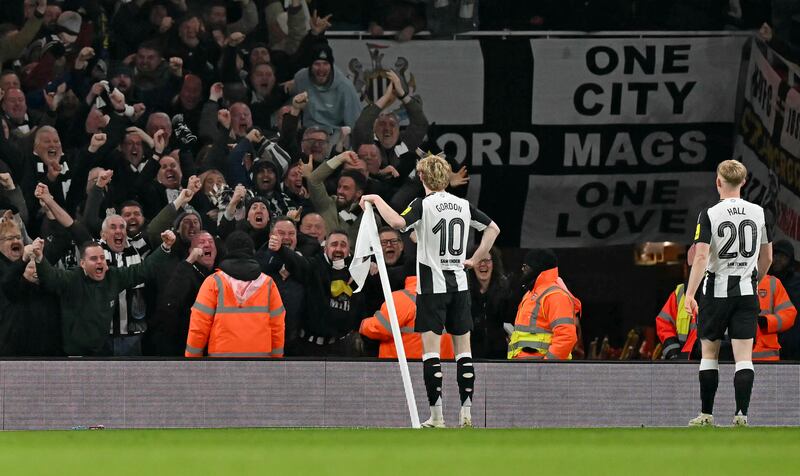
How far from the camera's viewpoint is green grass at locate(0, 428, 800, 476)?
724cm

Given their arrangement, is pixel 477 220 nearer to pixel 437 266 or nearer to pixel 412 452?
pixel 437 266

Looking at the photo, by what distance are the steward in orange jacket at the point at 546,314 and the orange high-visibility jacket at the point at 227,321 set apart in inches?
76.9

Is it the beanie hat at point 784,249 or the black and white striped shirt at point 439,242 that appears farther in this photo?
the beanie hat at point 784,249

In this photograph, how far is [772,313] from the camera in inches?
529

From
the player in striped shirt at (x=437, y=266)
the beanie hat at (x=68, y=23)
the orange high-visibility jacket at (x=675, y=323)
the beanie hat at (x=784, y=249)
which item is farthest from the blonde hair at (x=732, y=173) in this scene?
the beanie hat at (x=68, y=23)

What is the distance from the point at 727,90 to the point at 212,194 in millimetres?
5245

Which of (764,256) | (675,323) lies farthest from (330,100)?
(764,256)

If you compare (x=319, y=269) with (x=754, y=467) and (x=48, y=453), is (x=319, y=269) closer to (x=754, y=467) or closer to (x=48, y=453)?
(x=48, y=453)

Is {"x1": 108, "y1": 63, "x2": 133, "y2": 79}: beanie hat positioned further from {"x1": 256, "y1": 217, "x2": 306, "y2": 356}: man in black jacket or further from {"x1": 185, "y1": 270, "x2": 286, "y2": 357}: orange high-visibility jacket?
{"x1": 185, "y1": 270, "x2": 286, "y2": 357}: orange high-visibility jacket

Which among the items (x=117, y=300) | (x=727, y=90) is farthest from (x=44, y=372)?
(x=727, y=90)

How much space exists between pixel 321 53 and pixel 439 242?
20.2ft

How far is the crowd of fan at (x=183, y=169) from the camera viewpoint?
14.4m

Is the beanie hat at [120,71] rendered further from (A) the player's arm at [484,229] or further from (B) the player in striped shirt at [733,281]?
(B) the player in striped shirt at [733,281]

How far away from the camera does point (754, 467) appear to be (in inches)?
292
